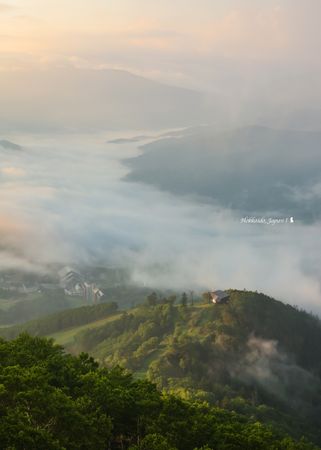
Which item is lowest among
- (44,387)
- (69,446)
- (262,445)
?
(262,445)

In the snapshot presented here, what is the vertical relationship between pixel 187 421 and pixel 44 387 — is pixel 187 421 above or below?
below

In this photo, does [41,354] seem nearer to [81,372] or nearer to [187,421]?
[81,372]

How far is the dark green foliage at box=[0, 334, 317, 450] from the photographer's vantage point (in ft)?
212

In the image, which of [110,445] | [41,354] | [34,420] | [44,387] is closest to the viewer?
[34,420]

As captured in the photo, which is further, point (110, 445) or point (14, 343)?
point (14, 343)

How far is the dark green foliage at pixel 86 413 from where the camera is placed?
212ft

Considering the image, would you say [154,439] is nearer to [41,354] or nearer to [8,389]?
[8,389]

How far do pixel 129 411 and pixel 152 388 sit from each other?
1539 centimetres

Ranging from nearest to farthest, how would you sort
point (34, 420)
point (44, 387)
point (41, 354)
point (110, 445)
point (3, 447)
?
1. point (3, 447)
2. point (34, 420)
3. point (44, 387)
4. point (110, 445)
5. point (41, 354)

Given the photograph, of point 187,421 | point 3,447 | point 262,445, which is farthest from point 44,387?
point 262,445

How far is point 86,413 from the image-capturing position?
72812 millimetres

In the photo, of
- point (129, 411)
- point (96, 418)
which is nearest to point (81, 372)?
point (129, 411)

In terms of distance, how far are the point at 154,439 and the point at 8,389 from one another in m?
16.3

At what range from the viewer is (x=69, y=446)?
217 ft
